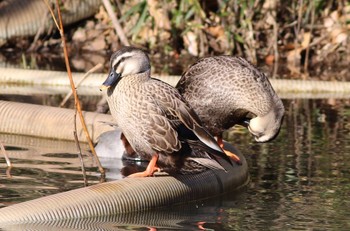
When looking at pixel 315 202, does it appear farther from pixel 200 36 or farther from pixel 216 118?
pixel 200 36

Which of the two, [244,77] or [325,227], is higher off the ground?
[244,77]

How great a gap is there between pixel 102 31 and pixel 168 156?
8.02 metres

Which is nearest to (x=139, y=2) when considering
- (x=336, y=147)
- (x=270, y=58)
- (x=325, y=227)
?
(x=270, y=58)

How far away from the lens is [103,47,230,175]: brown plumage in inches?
269

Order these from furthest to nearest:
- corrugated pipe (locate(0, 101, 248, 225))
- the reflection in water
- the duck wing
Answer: the duck wing → the reflection in water → corrugated pipe (locate(0, 101, 248, 225))

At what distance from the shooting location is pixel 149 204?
675 centimetres

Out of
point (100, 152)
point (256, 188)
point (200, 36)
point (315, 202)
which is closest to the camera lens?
point (315, 202)

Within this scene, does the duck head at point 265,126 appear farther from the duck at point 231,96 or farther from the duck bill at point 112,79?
the duck bill at point 112,79

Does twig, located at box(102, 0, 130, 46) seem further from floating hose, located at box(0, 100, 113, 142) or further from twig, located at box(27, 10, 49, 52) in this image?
twig, located at box(27, 10, 49, 52)

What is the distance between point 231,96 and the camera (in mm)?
7773

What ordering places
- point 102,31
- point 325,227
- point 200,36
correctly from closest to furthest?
1. point 325,227
2. point 200,36
3. point 102,31

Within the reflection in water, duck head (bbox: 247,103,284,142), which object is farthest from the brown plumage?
duck head (bbox: 247,103,284,142)

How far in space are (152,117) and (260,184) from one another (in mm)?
1118

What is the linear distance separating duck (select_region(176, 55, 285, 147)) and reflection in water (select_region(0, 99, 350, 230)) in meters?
0.39
